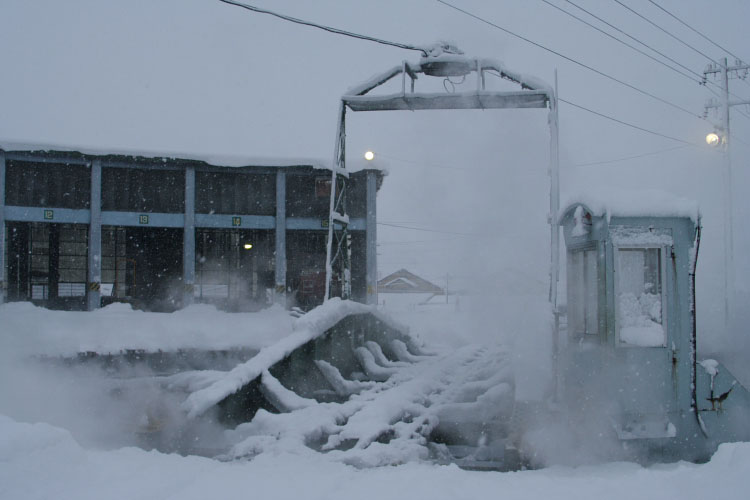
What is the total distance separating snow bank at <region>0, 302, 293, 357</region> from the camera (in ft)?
45.1

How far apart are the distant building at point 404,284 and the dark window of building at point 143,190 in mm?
30593

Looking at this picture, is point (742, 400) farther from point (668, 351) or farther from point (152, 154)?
point (152, 154)

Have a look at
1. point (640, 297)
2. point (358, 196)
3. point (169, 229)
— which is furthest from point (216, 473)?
point (169, 229)

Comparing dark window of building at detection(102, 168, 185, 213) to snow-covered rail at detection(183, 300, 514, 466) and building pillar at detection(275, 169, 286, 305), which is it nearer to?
building pillar at detection(275, 169, 286, 305)

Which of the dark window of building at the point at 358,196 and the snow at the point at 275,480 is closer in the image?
the snow at the point at 275,480

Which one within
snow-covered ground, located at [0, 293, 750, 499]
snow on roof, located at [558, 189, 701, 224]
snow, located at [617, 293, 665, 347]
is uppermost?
snow on roof, located at [558, 189, 701, 224]

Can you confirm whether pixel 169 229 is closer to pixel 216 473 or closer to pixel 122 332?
pixel 122 332

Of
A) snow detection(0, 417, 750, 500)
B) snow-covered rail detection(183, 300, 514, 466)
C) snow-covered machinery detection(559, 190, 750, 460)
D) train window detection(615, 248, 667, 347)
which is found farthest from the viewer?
train window detection(615, 248, 667, 347)

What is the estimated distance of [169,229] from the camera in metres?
25.5

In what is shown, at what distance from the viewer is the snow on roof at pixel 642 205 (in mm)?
5648

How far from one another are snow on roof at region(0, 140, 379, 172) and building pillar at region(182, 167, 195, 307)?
0.77 meters

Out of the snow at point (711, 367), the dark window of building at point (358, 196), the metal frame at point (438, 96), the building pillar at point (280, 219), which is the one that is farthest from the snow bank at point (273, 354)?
the dark window of building at point (358, 196)

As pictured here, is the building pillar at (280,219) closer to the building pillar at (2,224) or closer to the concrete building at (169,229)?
the concrete building at (169,229)

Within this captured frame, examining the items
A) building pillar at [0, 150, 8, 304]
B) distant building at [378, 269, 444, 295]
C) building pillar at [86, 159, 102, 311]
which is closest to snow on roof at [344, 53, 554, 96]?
building pillar at [86, 159, 102, 311]
